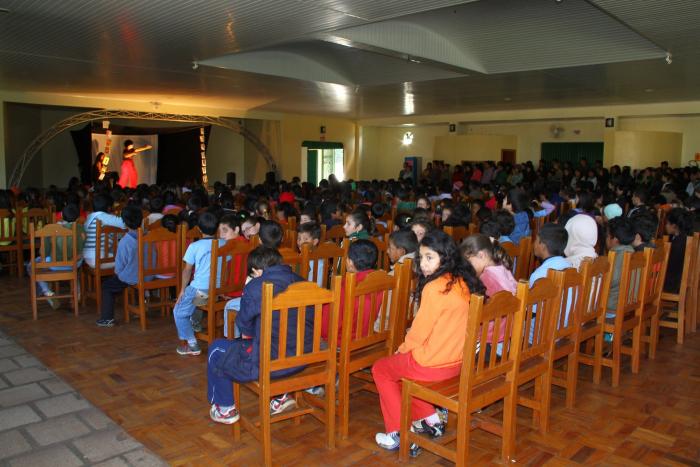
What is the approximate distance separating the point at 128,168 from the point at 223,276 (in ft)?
43.8

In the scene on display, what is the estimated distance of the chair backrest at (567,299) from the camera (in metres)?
2.86

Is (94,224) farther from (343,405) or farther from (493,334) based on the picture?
(493,334)

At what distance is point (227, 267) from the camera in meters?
4.22

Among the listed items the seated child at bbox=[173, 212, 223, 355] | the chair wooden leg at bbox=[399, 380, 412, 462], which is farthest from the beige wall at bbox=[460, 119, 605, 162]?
the chair wooden leg at bbox=[399, 380, 412, 462]

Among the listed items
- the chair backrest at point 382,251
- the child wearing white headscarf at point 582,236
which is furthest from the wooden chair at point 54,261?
the child wearing white headscarf at point 582,236

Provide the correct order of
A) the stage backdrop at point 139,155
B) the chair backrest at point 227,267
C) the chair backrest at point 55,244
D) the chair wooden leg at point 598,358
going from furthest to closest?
the stage backdrop at point 139,155 < the chair backrest at point 55,244 < the chair backrest at point 227,267 < the chair wooden leg at point 598,358

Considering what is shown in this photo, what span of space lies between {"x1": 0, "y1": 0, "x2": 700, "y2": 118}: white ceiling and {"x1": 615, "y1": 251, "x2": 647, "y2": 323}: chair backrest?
2.37 m

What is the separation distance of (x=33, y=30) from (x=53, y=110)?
11.3 metres

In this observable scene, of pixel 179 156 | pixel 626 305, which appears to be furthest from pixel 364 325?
pixel 179 156

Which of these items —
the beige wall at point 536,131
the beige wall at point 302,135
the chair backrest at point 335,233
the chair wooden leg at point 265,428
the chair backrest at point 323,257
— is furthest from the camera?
the beige wall at point 302,135

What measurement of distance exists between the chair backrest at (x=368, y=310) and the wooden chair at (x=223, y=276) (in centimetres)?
131

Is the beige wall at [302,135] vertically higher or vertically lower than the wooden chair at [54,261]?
higher

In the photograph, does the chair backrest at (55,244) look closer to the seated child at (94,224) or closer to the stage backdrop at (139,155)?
the seated child at (94,224)

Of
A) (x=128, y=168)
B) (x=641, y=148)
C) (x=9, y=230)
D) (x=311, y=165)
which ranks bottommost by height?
(x=9, y=230)
